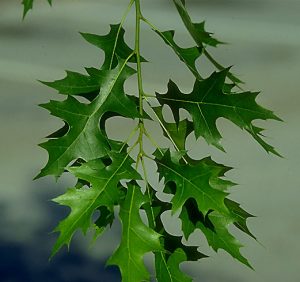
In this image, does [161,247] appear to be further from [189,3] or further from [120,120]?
[189,3]

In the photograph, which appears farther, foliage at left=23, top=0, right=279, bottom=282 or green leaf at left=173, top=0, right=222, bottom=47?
green leaf at left=173, top=0, right=222, bottom=47

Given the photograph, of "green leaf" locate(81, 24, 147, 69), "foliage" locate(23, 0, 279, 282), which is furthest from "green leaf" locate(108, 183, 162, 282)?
"green leaf" locate(81, 24, 147, 69)

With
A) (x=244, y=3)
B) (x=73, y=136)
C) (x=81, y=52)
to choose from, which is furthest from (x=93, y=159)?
(x=244, y=3)

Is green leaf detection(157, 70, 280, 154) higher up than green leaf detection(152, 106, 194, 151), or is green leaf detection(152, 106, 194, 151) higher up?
green leaf detection(157, 70, 280, 154)

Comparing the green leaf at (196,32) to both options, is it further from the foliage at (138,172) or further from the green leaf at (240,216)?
the green leaf at (240,216)

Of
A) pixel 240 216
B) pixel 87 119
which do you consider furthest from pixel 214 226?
pixel 87 119

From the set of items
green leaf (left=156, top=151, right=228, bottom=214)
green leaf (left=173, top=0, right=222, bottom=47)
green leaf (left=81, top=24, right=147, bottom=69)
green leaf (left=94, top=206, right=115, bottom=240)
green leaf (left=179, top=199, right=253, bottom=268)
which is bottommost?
green leaf (left=94, top=206, right=115, bottom=240)

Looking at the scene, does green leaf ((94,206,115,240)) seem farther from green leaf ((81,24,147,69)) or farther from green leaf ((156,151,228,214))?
green leaf ((81,24,147,69))
